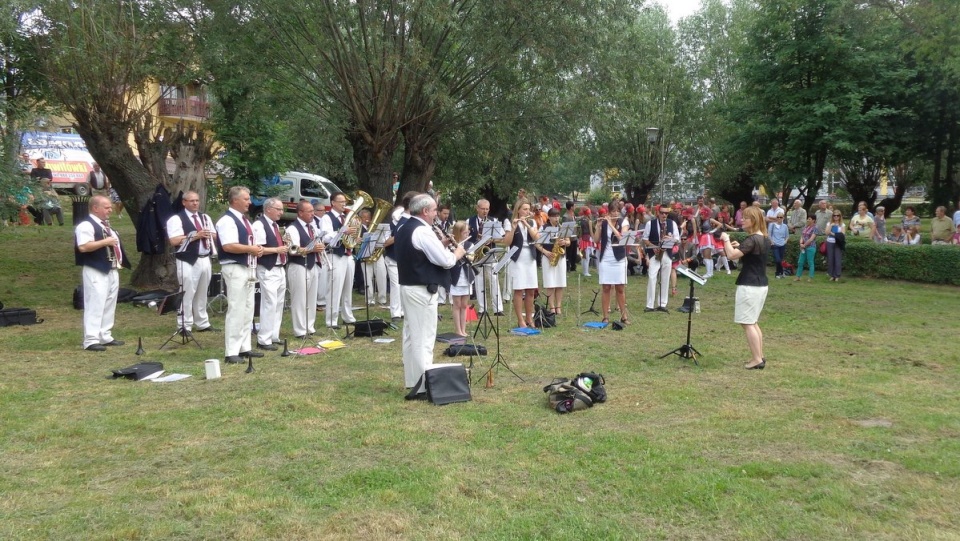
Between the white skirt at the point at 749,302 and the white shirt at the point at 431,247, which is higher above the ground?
the white shirt at the point at 431,247

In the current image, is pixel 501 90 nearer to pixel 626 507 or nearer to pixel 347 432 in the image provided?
pixel 347 432

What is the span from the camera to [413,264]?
746cm

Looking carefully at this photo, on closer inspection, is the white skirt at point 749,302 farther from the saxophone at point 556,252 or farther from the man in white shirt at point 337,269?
the man in white shirt at point 337,269

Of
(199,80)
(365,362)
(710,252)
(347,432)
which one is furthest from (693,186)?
(347,432)

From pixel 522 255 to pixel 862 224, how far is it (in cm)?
1407

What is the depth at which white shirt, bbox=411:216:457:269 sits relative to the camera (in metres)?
7.36

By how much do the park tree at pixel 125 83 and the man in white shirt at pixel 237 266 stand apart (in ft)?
20.6

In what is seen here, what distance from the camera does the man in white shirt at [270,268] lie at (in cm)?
977

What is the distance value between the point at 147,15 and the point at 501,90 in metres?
7.87

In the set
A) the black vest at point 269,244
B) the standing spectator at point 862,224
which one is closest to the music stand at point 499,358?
the black vest at point 269,244

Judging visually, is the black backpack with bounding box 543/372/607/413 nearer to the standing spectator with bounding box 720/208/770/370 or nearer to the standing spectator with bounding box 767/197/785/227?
the standing spectator with bounding box 720/208/770/370

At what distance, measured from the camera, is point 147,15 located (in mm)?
14742

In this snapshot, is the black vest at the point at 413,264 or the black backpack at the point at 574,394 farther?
the black vest at the point at 413,264

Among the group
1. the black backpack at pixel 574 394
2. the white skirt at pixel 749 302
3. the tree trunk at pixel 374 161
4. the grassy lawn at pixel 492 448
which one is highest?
the tree trunk at pixel 374 161
